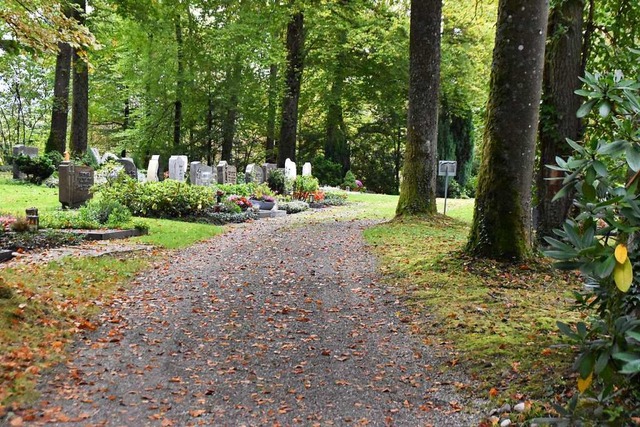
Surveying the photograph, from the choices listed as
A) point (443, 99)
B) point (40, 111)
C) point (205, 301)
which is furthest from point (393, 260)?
point (40, 111)

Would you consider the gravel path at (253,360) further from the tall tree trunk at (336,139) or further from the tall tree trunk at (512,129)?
the tall tree trunk at (336,139)

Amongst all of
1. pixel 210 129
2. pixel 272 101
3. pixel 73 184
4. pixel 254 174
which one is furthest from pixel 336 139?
pixel 73 184

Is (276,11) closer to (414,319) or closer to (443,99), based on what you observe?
(443,99)

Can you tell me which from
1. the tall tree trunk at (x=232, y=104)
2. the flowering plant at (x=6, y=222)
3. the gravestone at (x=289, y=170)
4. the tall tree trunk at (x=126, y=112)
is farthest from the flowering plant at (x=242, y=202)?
the tall tree trunk at (x=126, y=112)

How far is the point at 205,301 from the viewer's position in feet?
22.1

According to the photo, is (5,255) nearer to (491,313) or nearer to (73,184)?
(73,184)

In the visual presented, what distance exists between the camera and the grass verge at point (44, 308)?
4.22 meters

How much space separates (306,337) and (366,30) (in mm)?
21105

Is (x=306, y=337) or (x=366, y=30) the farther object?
(x=366, y=30)

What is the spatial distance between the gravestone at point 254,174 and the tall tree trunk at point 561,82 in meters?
14.4

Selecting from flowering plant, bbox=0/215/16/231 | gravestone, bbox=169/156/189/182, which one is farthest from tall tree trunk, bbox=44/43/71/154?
flowering plant, bbox=0/215/16/231

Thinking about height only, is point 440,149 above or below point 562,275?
above

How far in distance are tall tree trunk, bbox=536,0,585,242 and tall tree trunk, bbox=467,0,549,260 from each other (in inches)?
31.2

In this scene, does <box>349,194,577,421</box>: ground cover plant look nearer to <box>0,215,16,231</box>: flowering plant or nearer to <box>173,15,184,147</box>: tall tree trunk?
<box>0,215,16,231</box>: flowering plant
